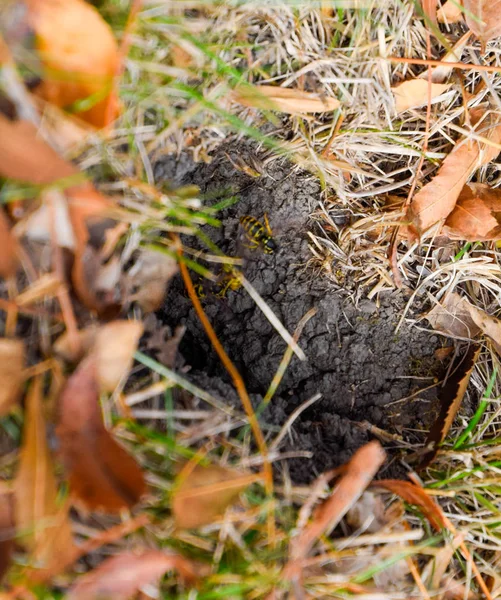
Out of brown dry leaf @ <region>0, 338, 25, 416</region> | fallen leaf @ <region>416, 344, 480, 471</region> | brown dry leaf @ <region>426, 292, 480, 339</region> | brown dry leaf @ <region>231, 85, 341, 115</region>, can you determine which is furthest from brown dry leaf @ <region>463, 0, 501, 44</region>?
brown dry leaf @ <region>0, 338, 25, 416</region>

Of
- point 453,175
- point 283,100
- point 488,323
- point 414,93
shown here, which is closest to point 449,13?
point 414,93

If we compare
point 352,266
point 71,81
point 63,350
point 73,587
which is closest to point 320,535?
point 73,587

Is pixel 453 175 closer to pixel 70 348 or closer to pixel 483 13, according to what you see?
pixel 483 13

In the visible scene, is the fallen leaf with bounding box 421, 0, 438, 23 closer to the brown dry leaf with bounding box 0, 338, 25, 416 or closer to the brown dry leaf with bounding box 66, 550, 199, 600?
the brown dry leaf with bounding box 0, 338, 25, 416

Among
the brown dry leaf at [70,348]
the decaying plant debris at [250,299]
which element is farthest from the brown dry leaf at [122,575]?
the brown dry leaf at [70,348]

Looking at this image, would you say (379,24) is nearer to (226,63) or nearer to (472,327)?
A: (226,63)

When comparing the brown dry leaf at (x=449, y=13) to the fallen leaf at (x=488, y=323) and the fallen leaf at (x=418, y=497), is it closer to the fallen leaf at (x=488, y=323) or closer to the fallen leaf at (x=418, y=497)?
the fallen leaf at (x=488, y=323)
